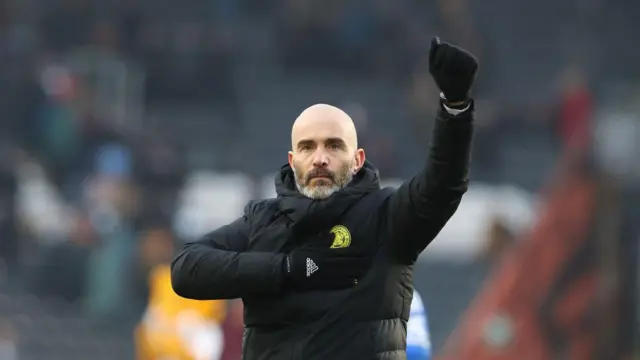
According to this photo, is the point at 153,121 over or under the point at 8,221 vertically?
over

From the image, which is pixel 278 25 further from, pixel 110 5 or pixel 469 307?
pixel 469 307

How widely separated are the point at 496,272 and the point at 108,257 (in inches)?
126

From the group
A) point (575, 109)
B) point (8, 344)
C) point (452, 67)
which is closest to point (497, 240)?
point (575, 109)

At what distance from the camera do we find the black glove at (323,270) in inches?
144

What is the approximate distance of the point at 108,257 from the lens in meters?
12.3

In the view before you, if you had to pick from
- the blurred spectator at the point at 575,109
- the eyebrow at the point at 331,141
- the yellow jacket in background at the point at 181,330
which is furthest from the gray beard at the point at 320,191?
the blurred spectator at the point at 575,109

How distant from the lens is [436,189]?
352cm

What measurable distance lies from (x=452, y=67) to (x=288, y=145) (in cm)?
939

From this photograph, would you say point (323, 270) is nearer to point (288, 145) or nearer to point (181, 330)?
point (181, 330)

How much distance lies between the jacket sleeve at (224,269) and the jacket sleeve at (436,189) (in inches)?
12.5

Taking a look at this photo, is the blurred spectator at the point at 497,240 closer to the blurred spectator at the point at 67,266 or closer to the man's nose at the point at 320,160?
the blurred spectator at the point at 67,266

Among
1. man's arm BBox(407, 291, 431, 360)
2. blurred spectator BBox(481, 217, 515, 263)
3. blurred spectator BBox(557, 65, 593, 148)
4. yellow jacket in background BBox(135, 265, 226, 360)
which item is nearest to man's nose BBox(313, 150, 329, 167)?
man's arm BBox(407, 291, 431, 360)

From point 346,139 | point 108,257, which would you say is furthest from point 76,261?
point 346,139

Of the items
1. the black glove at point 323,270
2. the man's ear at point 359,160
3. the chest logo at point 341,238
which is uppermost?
the man's ear at point 359,160
